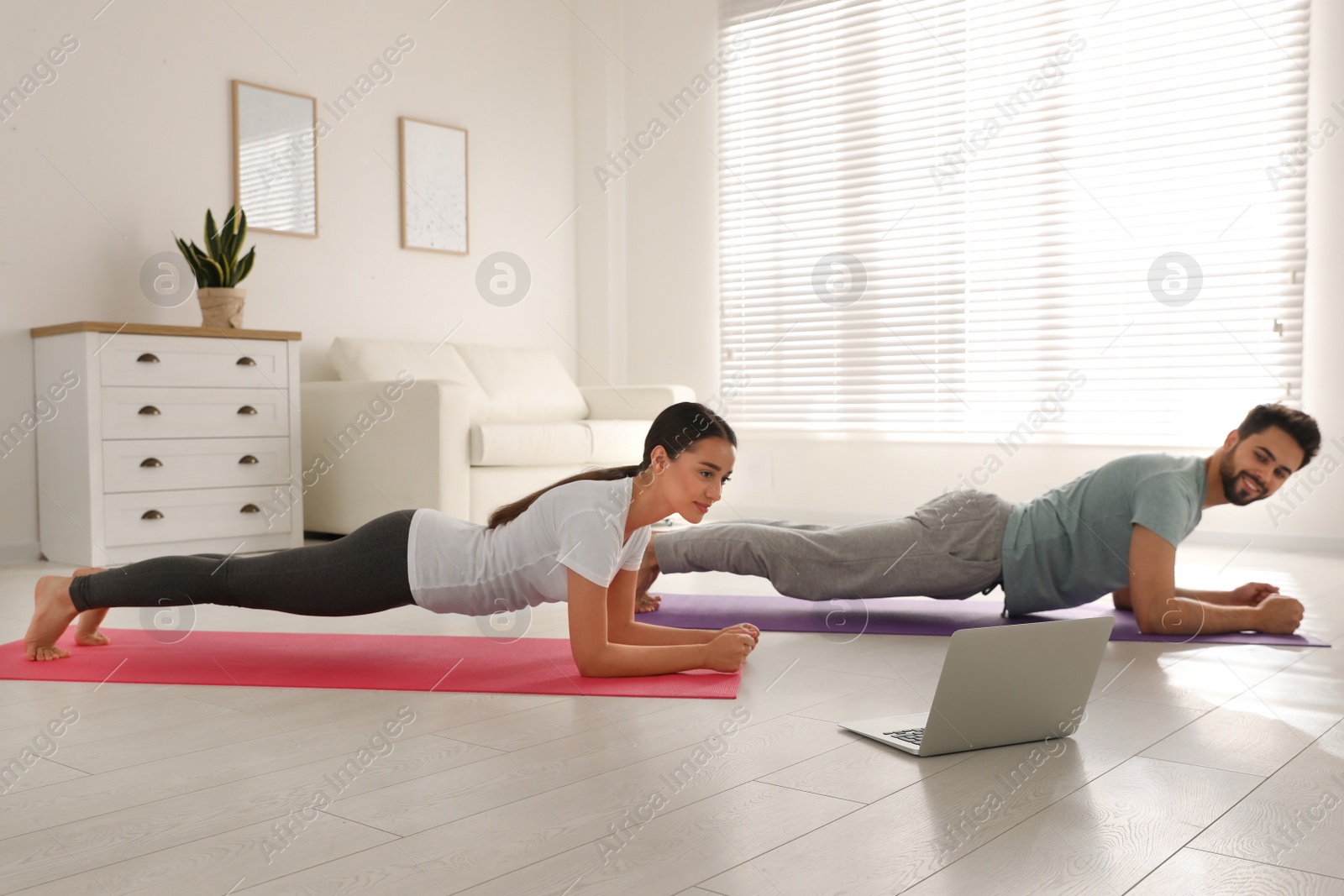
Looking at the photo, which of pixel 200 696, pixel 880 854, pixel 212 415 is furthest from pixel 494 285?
pixel 880 854

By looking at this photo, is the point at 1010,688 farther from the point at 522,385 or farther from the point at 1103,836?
the point at 522,385

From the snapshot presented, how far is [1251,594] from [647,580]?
1402 millimetres

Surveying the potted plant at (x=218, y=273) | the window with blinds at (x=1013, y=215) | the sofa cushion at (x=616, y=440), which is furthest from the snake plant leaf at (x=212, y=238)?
the window with blinds at (x=1013, y=215)

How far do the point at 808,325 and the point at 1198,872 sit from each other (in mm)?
A: 4207

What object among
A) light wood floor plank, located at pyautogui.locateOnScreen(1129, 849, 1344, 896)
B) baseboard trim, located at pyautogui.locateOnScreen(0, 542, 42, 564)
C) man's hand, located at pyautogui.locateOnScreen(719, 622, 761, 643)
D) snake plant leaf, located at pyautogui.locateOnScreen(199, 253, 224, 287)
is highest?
snake plant leaf, located at pyautogui.locateOnScreen(199, 253, 224, 287)

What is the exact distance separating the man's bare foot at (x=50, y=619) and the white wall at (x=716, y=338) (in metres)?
3.38

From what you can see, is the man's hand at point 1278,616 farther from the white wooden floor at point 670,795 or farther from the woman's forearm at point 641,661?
the woman's forearm at point 641,661

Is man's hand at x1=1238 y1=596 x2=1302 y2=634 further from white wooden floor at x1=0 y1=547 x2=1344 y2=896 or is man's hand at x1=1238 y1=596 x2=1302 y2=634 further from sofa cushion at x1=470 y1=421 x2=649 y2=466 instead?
sofa cushion at x1=470 y1=421 x2=649 y2=466

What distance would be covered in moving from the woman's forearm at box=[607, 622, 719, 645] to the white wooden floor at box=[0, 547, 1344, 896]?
17cm

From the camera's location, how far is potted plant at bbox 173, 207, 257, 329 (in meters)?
3.93

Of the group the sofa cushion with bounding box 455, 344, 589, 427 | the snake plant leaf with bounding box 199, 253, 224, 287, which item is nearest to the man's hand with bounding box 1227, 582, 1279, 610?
the sofa cushion with bounding box 455, 344, 589, 427

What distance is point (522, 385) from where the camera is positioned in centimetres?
490

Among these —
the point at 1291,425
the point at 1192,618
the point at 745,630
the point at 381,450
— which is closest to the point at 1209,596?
the point at 1192,618

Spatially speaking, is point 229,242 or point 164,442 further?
point 229,242
